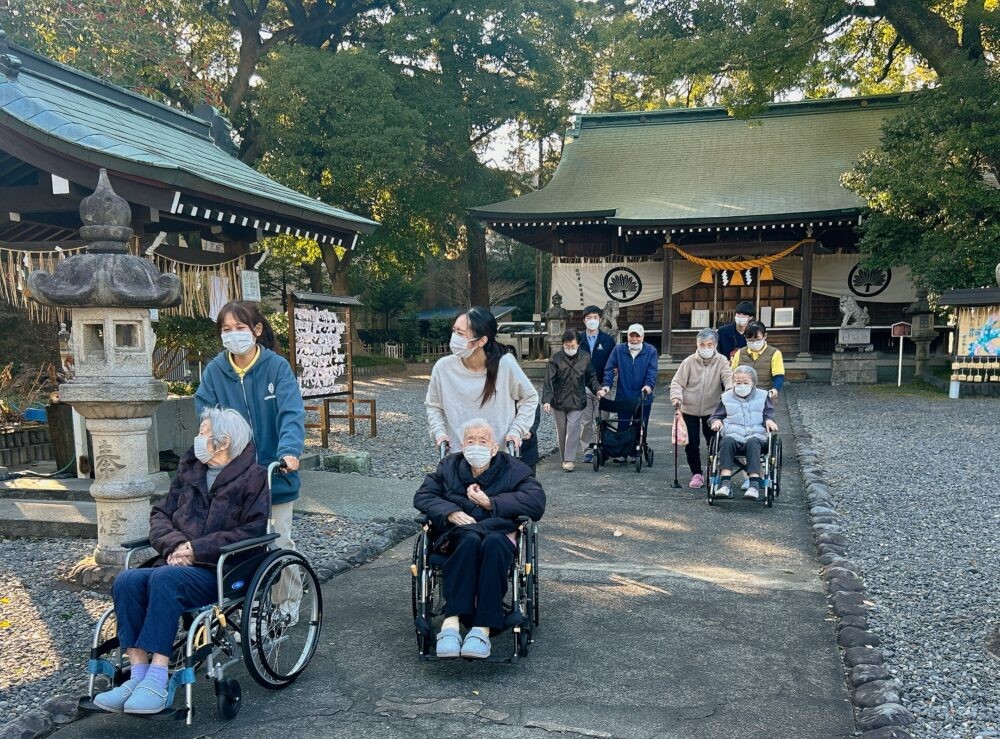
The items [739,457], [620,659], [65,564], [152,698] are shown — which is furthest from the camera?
[739,457]

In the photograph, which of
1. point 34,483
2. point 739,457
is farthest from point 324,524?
point 739,457

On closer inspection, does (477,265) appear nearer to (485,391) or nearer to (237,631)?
(485,391)

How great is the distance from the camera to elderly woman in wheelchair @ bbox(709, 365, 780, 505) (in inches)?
263

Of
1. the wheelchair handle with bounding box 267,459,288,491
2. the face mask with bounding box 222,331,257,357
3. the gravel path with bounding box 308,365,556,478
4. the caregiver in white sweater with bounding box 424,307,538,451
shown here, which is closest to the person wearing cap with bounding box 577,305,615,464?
the gravel path with bounding box 308,365,556,478

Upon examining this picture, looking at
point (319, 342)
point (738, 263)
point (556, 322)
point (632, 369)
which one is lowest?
point (632, 369)

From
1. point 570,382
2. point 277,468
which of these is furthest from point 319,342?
point 277,468

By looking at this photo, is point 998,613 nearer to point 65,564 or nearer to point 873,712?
point 873,712

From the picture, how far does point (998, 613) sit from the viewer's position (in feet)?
13.6

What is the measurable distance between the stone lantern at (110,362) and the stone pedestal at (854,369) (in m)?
16.4

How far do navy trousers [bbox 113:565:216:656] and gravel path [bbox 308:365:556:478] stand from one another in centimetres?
547

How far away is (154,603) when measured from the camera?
302 cm

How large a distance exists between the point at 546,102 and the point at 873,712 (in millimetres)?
26918

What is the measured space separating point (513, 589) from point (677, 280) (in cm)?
1828

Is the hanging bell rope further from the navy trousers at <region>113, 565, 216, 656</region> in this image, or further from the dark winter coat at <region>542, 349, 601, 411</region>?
the navy trousers at <region>113, 565, 216, 656</region>
